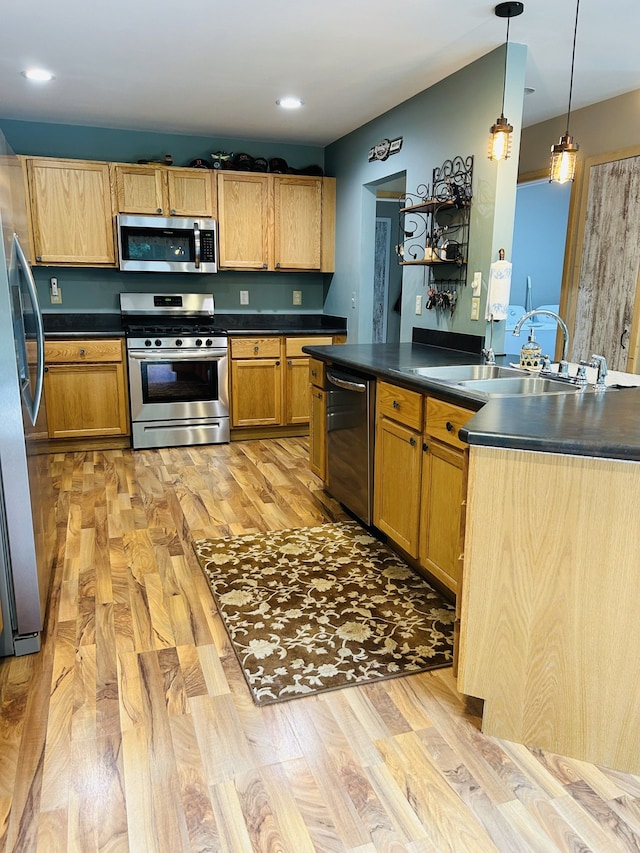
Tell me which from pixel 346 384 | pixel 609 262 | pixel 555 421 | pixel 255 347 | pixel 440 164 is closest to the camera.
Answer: pixel 555 421

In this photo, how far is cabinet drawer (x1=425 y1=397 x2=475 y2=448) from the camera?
7.54 ft

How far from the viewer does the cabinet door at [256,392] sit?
5109mm

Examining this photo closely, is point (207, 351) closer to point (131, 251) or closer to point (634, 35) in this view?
point (131, 251)

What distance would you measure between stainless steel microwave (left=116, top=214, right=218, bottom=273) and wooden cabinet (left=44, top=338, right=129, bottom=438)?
2.34 ft

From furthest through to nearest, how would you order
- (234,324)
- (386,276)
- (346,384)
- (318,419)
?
1. (386,276)
2. (234,324)
3. (318,419)
4. (346,384)

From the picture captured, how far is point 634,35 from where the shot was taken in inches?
117

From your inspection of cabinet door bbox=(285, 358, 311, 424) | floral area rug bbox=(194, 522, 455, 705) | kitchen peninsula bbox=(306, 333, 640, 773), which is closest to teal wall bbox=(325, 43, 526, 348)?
cabinet door bbox=(285, 358, 311, 424)

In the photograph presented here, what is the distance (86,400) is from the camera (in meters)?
4.75

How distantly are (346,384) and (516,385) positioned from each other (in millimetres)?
851

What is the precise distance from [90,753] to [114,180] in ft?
13.8

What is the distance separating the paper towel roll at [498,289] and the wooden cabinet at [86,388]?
9.18 ft

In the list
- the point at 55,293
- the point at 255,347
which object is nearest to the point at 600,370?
the point at 255,347

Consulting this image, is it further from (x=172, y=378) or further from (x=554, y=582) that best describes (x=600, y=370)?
(x=172, y=378)

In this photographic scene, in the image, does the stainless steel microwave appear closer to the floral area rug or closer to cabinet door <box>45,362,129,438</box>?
cabinet door <box>45,362,129,438</box>
